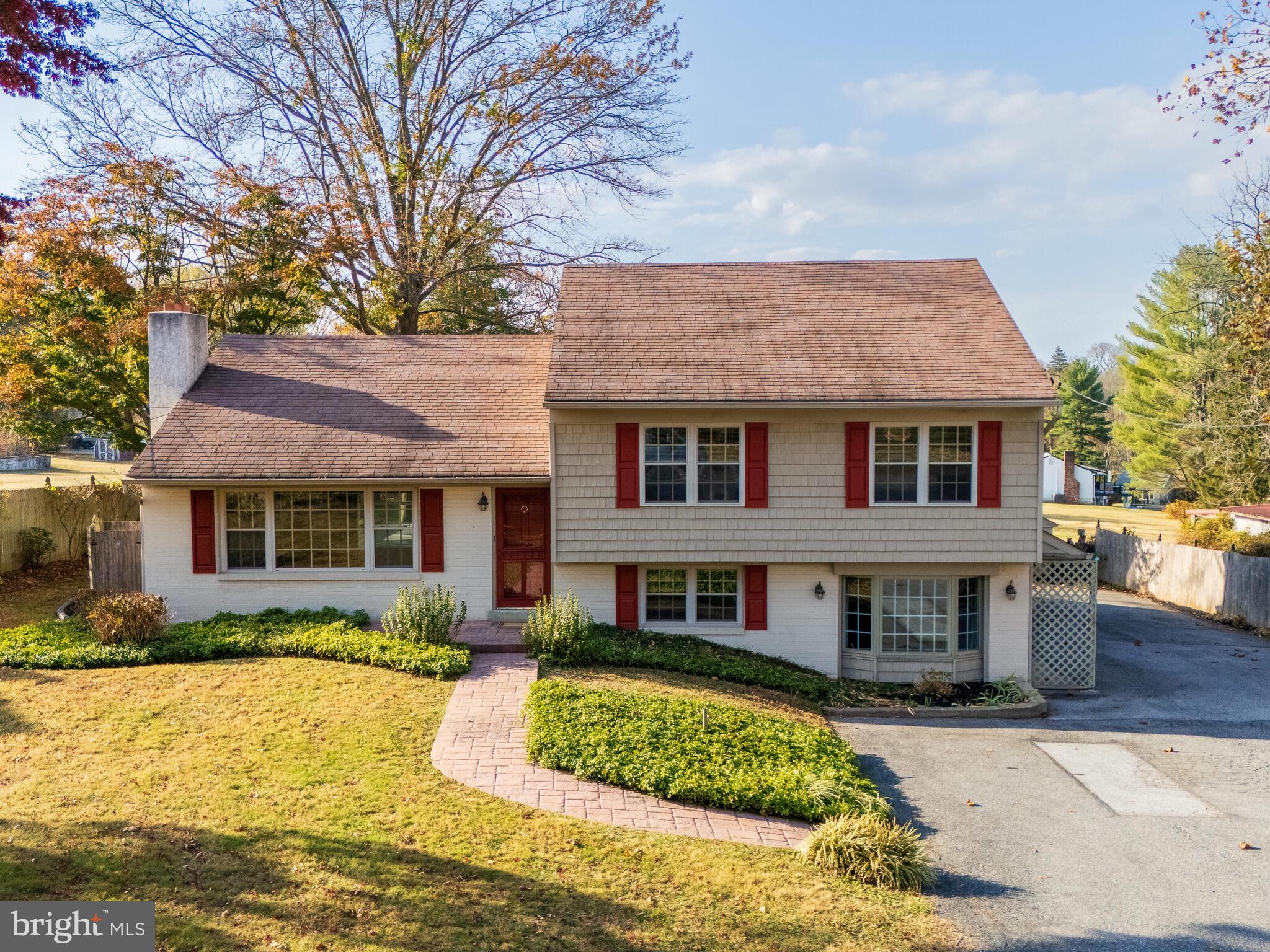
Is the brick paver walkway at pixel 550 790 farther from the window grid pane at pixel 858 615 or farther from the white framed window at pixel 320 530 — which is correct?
the window grid pane at pixel 858 615

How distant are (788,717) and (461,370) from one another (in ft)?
30.6

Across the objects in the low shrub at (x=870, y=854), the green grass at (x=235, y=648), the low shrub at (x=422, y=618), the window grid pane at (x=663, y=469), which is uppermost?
the window grid pane at (x=663, y=469)

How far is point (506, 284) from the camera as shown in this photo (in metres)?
26.5

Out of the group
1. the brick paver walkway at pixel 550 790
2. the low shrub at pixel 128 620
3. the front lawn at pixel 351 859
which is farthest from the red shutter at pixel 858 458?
the low shrub at pixel 128 620

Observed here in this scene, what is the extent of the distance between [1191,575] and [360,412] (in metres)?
20.5

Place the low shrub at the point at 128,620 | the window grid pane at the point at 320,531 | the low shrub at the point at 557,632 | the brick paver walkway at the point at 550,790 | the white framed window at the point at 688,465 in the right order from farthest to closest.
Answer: the window grid pane at the point at 320,531 < the white framed window at the point at 688,465 < the low shrub at the point at 557,632 < the low shrub at the point at 128,620 < the brick paver walkway at the point at 550,790

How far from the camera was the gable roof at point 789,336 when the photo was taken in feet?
40.8

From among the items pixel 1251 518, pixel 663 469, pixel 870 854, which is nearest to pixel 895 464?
pixel 663 469

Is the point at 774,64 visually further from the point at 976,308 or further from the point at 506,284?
the point at 506,284

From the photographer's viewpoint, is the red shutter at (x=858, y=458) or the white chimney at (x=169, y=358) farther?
the white chimney at (x=169, y=358)

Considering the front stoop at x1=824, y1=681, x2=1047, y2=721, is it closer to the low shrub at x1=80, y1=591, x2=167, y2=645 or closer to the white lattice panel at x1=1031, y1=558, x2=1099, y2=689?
the white lattice panel at x1=1031, y1=558, x2=1099, y2=689

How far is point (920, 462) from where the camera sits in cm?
1269

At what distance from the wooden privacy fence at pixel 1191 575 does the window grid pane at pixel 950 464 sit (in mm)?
10360

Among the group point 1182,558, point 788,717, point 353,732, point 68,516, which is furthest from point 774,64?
point 68,516
